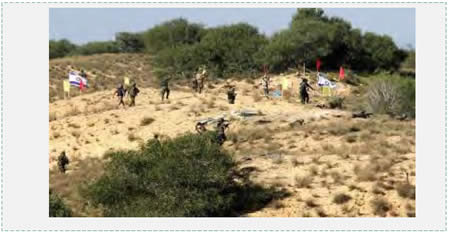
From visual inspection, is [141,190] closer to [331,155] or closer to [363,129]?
[331,155]

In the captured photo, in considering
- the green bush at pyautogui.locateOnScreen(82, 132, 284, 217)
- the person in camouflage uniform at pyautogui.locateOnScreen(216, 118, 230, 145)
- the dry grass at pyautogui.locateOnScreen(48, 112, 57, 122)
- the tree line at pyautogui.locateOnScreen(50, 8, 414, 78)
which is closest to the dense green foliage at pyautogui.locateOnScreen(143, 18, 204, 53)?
the tree line at pyautogui.locateOnScreen(50, 8, 414, 78)

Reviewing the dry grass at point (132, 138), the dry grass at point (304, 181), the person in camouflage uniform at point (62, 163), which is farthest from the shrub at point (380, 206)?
the dry grass at point (132, 138)

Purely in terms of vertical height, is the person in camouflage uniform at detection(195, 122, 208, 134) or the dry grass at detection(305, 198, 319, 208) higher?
the person in camouflage uniform at detection(195, 122, 208, 134)

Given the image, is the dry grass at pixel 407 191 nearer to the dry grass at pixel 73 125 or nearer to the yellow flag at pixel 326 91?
the dry grass at pixel 73 125

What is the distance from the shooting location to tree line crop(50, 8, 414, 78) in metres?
59.4

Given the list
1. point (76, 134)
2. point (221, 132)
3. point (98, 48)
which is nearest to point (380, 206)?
point (221, 132)

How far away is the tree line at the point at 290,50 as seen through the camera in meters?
59.4

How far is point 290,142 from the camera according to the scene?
30812 mm

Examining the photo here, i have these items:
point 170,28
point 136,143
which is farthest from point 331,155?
point 170,28

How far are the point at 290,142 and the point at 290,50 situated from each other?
94.7 feet

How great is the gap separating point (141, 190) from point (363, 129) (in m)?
10.6

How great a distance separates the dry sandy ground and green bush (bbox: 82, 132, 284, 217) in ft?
3.46

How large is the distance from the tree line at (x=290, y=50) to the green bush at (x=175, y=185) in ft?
112

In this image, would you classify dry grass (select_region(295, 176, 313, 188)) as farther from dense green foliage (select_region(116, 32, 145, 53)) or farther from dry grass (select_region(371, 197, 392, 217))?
dense green foliage (select_region(116, 32, 145, 53))
